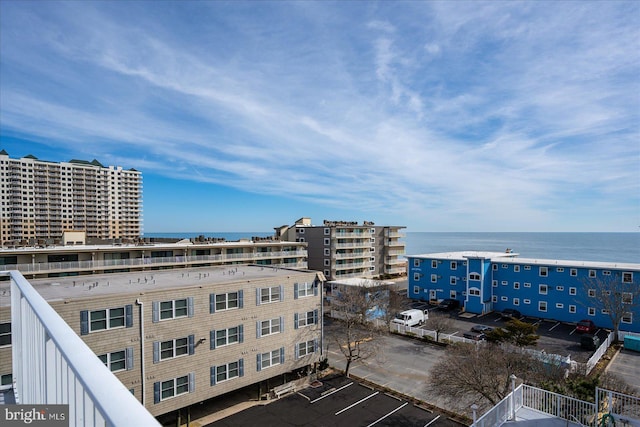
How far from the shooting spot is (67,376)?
221 centimetres

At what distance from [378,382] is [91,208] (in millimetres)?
135801

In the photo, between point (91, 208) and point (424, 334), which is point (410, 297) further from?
point (91, 208)

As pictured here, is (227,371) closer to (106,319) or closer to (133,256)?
(106,319)

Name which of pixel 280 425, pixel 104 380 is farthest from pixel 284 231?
pixel 104 380

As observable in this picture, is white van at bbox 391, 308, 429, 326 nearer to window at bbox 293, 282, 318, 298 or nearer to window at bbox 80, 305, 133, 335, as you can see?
window at bbox 293, 282, 318, 298

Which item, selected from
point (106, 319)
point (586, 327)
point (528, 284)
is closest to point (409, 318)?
point (528, 284)

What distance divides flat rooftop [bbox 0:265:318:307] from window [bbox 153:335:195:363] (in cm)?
306

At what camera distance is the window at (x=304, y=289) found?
2712 centimetres

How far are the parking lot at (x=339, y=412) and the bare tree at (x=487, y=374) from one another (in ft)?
9.49

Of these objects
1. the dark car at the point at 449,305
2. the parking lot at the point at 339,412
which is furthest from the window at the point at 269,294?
the dark car at the point at 449,305

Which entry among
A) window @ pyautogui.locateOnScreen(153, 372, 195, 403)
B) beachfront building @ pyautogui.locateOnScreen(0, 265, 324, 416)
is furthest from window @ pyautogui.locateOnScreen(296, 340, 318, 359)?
window @ pyautogui.locateOnScreen(153, 372, 195, 403)

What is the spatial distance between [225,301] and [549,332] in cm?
3526

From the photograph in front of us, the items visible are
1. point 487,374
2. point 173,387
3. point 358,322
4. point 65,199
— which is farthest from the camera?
point 65,199

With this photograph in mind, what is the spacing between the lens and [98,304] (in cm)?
1828
